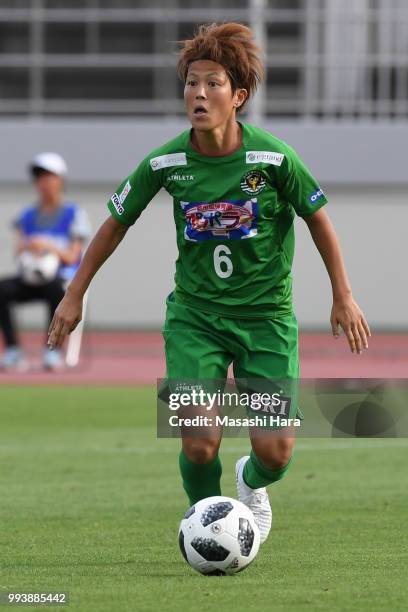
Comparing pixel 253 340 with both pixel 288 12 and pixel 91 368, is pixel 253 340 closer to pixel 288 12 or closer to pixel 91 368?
pixel 91 368

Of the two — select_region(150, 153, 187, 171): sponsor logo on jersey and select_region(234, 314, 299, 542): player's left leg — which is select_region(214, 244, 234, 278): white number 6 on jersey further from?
select_region(150, 153, 187, 171): sponsor logo on jersey

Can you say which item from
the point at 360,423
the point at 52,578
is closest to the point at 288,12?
the point at 360,423

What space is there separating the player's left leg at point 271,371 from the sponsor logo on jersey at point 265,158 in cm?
67

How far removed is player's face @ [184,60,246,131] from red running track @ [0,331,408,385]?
10.2 m

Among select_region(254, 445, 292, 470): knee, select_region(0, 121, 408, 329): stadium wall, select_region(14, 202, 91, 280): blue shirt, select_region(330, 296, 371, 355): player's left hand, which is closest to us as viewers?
select_region(330, 296, 371, 355): player's left hand

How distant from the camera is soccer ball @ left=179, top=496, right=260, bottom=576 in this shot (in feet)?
17.8

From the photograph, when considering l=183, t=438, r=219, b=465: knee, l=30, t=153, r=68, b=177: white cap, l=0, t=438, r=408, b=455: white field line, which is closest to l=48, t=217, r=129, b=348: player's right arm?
l=183, t=438, r=219, b=465: knee

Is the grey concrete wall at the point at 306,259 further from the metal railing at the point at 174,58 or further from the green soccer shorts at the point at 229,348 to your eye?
the green soccer shorts at the point at 229,348

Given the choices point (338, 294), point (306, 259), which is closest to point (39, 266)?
point (338, 294)

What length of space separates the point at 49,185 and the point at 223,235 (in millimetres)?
9223

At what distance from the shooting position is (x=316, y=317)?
2467 centimetres

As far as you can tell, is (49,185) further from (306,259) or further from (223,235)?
(306,259)

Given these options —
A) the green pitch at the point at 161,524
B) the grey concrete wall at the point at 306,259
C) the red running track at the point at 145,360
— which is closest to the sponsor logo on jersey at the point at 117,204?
the green pitch at the point at 161,524

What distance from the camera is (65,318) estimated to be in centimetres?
589
